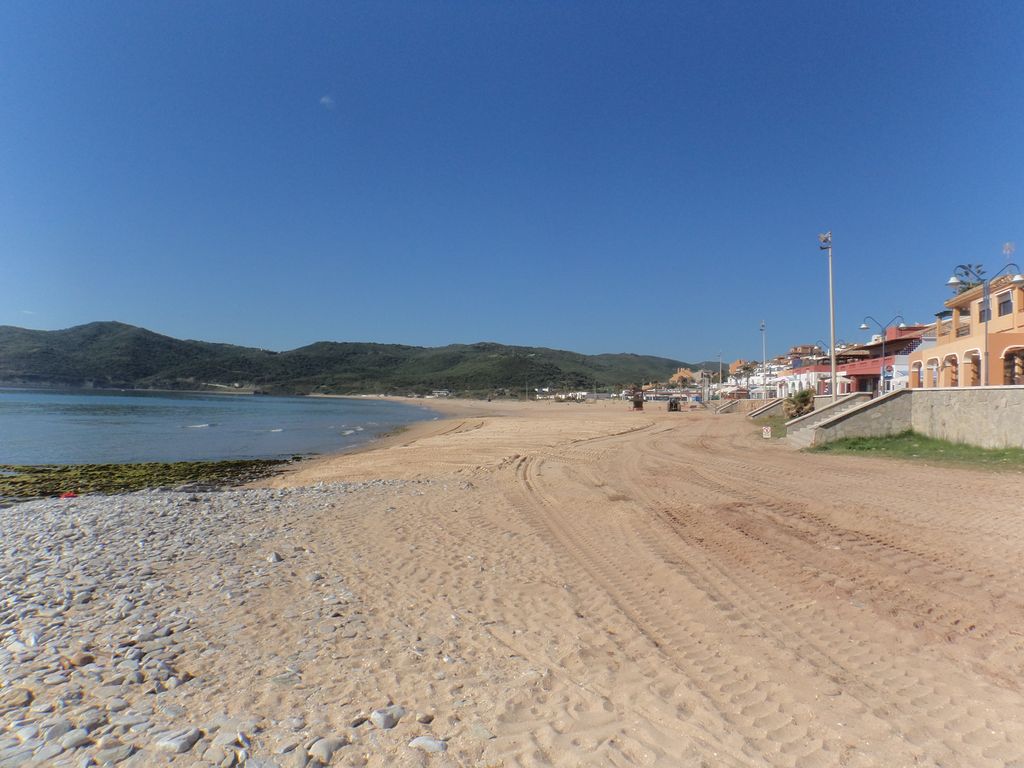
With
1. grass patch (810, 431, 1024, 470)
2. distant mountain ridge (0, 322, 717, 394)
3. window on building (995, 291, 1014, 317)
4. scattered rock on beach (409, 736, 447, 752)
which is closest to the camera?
scattered rock on beach (409, 736, 447, 752)

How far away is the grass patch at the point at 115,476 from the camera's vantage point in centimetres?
1575

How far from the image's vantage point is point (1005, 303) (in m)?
22.9

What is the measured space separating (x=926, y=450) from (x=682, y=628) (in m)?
14.8

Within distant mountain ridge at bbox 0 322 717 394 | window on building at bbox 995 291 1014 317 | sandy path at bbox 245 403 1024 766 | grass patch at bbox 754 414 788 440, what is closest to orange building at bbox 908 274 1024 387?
window on building at bbox 995 291 1014 317

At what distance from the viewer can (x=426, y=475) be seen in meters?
15.0

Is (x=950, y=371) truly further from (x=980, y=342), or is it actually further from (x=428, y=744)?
(x=428, y=744)

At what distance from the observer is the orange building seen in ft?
68.2

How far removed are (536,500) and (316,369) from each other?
7561 inches

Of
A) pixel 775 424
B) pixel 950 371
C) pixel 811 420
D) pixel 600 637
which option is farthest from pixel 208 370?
pixel 600 637

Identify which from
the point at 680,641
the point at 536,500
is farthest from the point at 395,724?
the point at 536,500

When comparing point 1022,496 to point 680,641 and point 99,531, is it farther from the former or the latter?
point 99,531

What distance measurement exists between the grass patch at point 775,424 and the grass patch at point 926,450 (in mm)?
4798

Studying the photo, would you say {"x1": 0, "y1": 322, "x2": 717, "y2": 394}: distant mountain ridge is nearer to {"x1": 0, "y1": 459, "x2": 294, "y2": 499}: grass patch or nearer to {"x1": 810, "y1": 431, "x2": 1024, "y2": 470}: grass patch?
{"x1": 0, "y1": 459, "x2": 294, "y2": 499}: grass patch

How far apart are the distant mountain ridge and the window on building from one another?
12707cm
